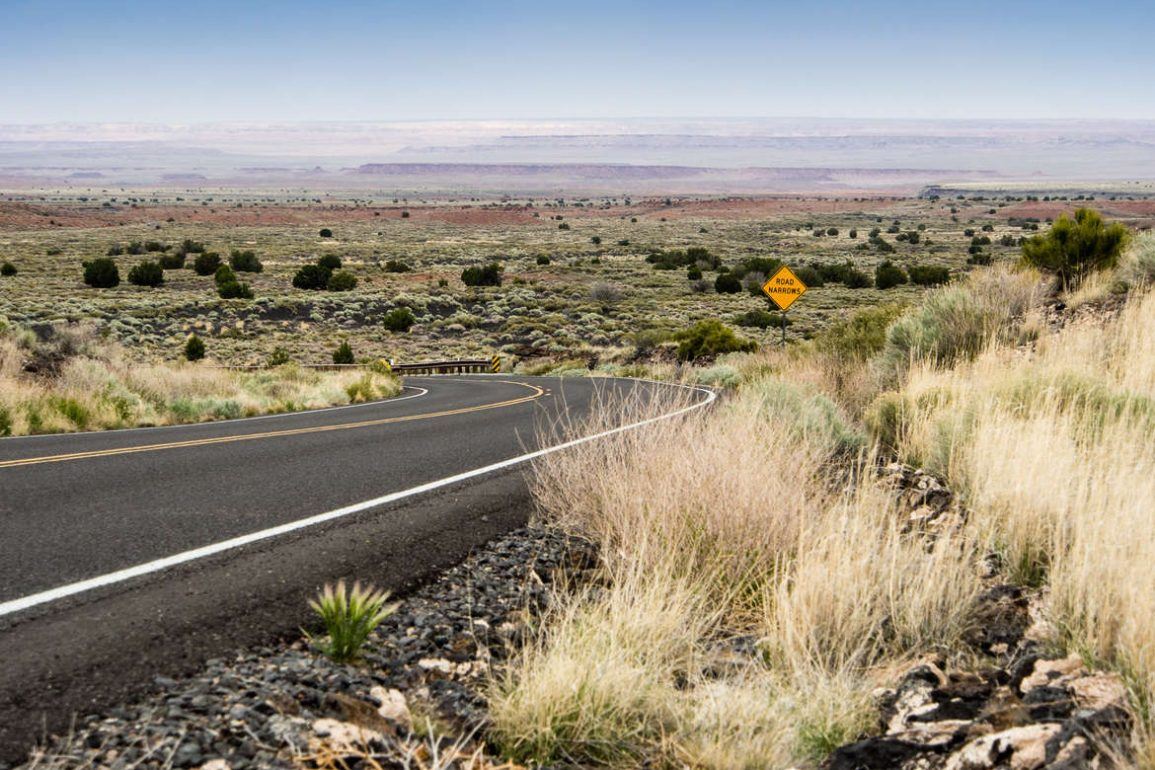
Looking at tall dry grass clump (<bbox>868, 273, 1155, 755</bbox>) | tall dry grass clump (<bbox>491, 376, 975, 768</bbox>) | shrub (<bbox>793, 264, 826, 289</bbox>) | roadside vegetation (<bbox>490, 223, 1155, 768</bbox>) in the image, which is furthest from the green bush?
shrub (<bbox>793, 264, 826, 289</bbox>)

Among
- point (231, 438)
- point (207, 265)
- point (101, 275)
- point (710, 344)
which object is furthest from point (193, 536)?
point (207, 265)

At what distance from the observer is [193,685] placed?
4.13 meters

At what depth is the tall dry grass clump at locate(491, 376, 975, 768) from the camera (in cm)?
396

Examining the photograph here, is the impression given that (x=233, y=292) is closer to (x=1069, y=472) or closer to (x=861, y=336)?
(x=861, y=336)

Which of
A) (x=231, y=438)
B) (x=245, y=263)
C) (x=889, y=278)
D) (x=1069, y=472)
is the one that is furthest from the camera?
(x=245, y=263)

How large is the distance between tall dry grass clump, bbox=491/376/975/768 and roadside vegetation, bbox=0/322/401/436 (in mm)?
10354

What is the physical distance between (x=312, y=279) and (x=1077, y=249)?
49.3 m

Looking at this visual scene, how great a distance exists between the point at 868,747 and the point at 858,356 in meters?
12.5

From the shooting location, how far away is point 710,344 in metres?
34.8

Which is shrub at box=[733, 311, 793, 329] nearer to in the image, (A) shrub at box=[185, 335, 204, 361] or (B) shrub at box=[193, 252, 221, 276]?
(A) shrub at box=[185, 335, 204, 361]

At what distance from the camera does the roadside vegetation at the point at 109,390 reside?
1450 centimetres

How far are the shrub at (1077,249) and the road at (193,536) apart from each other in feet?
38.7

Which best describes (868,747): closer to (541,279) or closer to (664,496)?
(664,496)

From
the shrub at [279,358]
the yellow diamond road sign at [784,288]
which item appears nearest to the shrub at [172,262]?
the shrub at [279,358]
